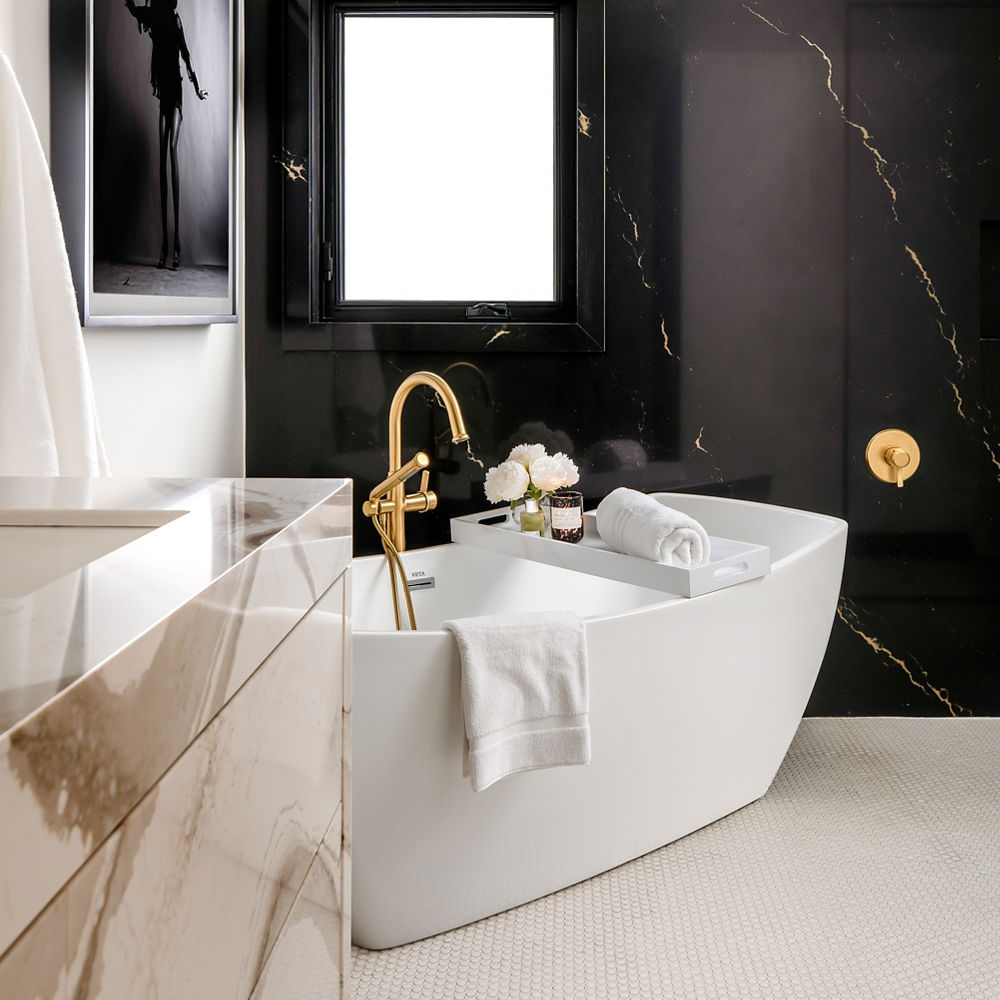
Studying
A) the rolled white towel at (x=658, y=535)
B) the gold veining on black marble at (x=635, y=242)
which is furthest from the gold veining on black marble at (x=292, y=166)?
the rolled white towel at (x=658, y=535)

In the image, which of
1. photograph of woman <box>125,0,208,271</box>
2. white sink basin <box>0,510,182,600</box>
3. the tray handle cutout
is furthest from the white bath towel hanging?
the tray handle cutout

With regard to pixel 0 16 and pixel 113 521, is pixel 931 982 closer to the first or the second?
pixel 113 521

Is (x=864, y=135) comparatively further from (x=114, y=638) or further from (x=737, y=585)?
(x=114, y=638)

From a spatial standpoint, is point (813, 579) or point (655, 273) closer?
point (813, 579)

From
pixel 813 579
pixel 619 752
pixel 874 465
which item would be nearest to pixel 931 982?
pixel 619 752

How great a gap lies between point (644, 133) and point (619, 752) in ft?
5.87

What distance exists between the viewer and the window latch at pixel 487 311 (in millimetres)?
2840

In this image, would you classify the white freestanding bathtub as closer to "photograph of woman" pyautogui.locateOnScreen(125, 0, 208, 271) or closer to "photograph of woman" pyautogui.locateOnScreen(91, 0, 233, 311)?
"photograph of woman" pyautogui.locateOnScreen(91, 0, 233, 311)

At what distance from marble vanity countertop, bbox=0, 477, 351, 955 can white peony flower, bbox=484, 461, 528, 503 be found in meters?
1.71

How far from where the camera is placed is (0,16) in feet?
4.41

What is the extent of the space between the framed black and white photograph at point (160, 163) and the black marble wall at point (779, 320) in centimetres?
42

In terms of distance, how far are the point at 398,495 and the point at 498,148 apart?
3.63 ft

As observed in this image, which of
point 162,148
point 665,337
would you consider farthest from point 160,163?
point 665,337

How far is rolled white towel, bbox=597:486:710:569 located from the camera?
6.98ft
